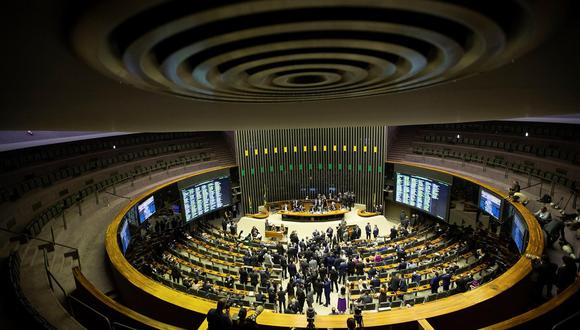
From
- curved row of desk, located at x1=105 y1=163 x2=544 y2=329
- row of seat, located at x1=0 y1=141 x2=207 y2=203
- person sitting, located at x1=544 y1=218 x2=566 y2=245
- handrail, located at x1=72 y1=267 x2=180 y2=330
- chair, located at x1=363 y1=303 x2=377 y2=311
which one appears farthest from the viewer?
row of seat, located at x1=0 y1=141 x2=207 y2=203

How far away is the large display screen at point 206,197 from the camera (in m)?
16.2

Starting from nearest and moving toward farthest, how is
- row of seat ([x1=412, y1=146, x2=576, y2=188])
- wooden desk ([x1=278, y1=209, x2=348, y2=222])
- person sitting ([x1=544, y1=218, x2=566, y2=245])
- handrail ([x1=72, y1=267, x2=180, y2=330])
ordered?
handrail ([x1=72, y1=267, x2=180, y2=330]), person sitting ([x1=544, y1=218, x2=566, y2=245]), row of seat ([x1=412, y1=146, x2=576, y2=188]), wooden desk ([x1=278, y1=209, x2=348, y2=222])

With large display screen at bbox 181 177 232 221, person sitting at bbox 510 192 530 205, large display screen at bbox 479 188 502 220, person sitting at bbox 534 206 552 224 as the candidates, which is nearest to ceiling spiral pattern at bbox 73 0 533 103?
person sitting at bbox 534 206 552 224

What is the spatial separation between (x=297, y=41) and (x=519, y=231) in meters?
10.1

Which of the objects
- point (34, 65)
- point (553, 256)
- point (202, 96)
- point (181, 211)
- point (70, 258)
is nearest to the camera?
point (34, 65)

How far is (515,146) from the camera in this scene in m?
14.2

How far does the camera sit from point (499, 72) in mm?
2900

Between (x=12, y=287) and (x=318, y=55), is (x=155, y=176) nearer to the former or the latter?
(x=12, y=287)

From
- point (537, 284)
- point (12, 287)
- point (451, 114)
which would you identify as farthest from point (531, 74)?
point (12, 287)

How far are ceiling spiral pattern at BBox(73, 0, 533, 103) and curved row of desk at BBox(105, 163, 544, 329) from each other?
3.96 metres

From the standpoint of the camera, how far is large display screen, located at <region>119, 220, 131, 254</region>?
921cm

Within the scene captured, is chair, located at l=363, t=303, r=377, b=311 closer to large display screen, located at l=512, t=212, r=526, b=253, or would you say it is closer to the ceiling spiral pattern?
large display screen, located at l=512, t=212, r=526, b=253

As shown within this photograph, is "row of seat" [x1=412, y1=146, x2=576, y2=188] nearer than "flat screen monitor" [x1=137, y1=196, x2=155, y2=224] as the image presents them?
Yes

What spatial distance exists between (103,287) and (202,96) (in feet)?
19.8
